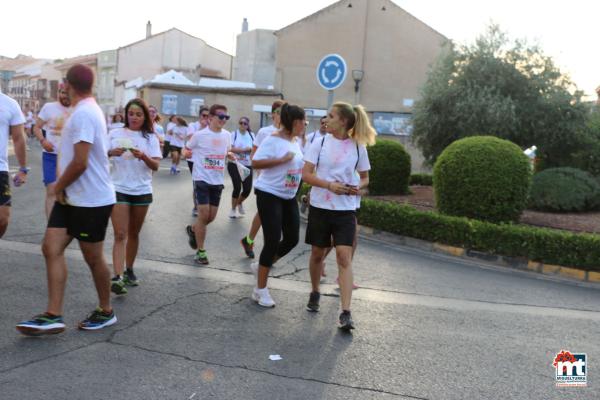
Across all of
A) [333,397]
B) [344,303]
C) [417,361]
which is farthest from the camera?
[344,303]

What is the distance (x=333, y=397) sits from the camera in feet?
11.4

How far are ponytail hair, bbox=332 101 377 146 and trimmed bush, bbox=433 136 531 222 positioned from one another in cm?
483

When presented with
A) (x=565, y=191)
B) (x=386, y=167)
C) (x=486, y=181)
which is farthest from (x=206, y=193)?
(x=565, y=191)

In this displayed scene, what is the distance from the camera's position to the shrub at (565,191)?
11852 millimetres

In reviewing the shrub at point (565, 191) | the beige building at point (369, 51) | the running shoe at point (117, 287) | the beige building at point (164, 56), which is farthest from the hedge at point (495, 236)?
the beige building at point (164, 56)

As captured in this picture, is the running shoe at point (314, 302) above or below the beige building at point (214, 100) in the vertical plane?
below

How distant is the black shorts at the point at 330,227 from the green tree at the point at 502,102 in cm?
931

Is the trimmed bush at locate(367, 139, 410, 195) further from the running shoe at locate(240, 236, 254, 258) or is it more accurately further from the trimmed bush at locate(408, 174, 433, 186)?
the running shoe at locate(240, 236, 254, 258)

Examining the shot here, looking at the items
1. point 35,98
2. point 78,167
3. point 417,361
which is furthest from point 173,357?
point 35,98

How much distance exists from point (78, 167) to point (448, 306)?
367 centimetres

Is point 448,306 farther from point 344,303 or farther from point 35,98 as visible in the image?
point 35,98

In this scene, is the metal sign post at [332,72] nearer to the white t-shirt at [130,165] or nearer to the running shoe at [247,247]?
the running shoe at [247,247]

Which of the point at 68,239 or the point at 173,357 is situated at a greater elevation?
the point at 68,239

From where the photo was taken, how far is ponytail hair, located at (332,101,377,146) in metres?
4.90
